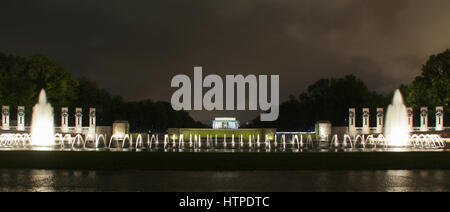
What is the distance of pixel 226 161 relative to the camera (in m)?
17.9

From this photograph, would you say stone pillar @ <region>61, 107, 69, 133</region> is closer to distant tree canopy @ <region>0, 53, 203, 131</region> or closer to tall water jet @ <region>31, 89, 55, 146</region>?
distant tree canopy @ <region>0, 53, 203, 131</region>

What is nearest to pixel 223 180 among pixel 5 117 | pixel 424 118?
pixel 5 117

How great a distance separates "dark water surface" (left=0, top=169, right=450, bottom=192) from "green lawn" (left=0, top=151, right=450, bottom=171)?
1130 mm

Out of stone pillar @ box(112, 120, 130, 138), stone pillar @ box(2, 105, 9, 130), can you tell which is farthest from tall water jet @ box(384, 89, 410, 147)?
stone pillar @ box(2, 105, 9, 130)

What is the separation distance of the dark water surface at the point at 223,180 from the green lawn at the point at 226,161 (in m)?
1.13

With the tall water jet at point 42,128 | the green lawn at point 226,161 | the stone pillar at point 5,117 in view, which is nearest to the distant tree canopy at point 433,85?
the green lawn at point 226,161

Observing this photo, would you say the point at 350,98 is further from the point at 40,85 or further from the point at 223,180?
the point at 223,180

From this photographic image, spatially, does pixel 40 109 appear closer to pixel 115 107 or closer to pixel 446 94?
pixel 115 107

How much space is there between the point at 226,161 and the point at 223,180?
4720 millimetres

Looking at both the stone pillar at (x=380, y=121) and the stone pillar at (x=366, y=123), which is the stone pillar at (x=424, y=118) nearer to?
the stone pillar at (x=380, y=121)

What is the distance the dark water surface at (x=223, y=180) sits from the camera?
11.5 meters

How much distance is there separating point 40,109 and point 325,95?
54.7 metres
